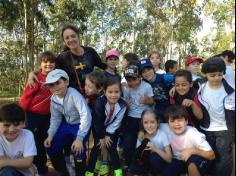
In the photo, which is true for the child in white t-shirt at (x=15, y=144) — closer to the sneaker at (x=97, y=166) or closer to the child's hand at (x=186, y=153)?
the sneaker at (x=97, y=166)

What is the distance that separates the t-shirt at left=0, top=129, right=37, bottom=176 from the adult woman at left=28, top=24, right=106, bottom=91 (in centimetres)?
117

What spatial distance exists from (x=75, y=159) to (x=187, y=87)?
1.56m

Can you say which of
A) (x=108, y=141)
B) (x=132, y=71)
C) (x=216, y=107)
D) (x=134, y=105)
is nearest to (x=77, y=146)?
(x=108, y=141)

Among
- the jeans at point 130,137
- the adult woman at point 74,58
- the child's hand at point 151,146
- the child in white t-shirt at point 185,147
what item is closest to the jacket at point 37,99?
the adult woman at point 74,58

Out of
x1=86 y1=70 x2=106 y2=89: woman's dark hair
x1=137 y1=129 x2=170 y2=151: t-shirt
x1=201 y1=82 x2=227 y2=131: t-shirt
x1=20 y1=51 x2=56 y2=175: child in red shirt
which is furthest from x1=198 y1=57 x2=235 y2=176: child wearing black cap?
x1=20 y1=51 x2=56 y2=175: child in red shirt

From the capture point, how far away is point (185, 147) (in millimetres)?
3816

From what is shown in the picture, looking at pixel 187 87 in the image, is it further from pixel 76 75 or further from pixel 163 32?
pixel 163 32

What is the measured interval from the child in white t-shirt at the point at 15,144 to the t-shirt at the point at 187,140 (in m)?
1.53

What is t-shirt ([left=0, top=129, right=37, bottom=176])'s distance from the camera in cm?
336

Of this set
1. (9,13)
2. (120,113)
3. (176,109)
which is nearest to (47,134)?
(120,113)

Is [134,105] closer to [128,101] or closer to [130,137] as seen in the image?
[128,101]

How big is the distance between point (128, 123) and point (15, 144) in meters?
1.61

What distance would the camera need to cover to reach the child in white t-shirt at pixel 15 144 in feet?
10.8

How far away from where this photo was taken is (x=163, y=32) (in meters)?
29.1
